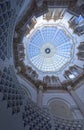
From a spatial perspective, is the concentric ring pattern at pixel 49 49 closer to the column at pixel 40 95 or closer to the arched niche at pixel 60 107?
the column at pixel 40 95

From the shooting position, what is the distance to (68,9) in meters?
16.3

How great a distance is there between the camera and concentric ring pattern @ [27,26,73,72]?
2432 centimetres

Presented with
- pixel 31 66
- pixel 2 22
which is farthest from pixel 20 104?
pixel 31 66

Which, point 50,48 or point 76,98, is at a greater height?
point 50,48

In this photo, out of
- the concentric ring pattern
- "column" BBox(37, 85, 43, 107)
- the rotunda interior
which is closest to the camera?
the rotunda interior

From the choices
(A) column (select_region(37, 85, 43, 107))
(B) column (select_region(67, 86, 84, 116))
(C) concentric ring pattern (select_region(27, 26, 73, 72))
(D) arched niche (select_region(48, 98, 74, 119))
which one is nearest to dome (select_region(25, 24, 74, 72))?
(C) concentric ring pattern (select_region(27, 26, 73, 72))

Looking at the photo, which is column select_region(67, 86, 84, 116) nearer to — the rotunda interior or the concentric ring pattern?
the rotunda interior

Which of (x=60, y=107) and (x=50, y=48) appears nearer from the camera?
(x=60, y=107)

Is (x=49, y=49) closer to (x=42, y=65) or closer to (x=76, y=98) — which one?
(x=42, y=65)

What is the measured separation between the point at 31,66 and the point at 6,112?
45.8 ft

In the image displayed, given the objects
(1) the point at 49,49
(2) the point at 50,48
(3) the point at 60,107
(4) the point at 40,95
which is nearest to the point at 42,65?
(1) the point at 49,49

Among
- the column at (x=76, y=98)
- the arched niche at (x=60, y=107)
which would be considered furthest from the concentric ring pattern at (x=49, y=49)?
the arched niche at (x=60, y=107)

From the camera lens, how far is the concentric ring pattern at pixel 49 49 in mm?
24322

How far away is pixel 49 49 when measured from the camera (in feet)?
86.4
